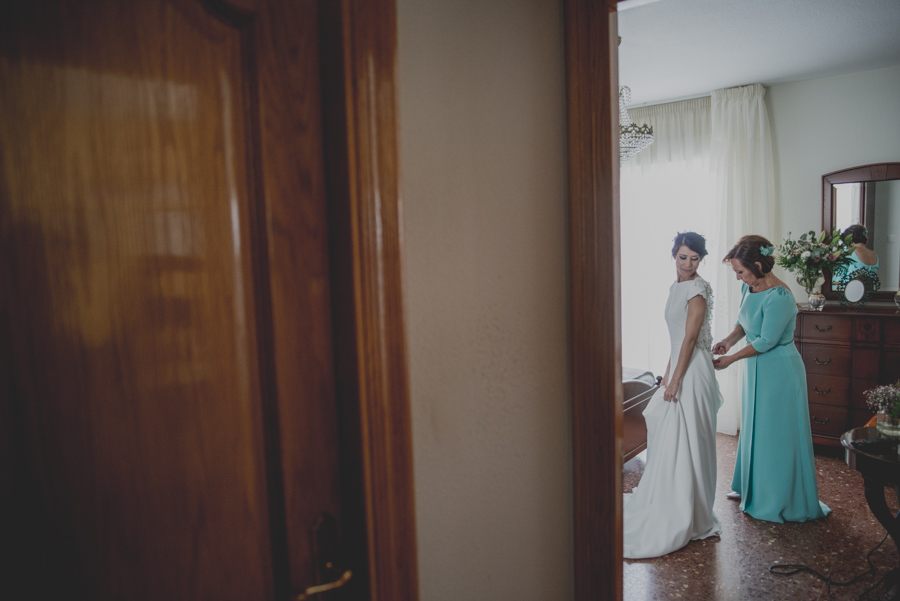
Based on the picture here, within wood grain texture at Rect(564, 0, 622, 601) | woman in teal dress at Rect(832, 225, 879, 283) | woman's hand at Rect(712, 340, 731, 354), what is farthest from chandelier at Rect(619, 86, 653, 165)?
wood grain texture at Rect(564, 0, 622, 601)

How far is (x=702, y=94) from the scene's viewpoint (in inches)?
192

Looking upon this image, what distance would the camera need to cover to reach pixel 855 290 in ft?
13.9

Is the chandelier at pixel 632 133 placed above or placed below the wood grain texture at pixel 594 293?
above

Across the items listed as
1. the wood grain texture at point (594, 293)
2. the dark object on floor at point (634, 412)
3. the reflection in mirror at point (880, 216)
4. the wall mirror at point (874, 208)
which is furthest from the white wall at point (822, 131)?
the wood grain texture at point (594, 293)

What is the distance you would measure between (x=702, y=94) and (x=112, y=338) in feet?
18.2

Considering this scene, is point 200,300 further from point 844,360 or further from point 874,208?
point 874,208

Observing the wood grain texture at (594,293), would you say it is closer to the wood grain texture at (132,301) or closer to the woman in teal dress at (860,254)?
the wood grain texture at (132,301)

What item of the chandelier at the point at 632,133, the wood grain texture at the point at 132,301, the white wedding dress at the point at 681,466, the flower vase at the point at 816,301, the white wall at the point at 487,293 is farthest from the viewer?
the flower vase at the point at 816,301

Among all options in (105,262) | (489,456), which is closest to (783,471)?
(489,456)

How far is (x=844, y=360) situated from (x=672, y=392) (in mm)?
2035

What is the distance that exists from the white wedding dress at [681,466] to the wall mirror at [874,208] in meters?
2.34

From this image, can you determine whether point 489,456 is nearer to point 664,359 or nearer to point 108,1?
point 108,1

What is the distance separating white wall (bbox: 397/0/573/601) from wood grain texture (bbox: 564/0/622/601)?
0.05 meters

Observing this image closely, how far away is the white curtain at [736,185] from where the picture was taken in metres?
4.61
